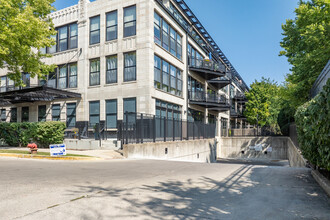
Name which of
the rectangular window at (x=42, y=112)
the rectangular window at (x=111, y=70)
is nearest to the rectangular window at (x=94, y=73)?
the rectangular window at (x=111, y=70)

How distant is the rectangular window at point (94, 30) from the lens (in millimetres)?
22875

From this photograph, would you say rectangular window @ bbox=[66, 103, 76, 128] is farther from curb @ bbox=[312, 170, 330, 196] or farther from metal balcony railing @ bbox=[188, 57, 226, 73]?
curb @ bbox=[312, 170, 330, 196]

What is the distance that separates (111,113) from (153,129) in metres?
6.80

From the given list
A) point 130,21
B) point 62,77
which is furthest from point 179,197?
point 62,77

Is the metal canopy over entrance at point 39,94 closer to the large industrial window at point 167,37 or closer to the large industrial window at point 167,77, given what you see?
the large industrial window at point 167,77

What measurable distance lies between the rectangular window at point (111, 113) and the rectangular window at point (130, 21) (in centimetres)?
580

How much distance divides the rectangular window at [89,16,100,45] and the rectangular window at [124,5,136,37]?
9.65 ft

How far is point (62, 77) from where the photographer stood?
24.6 meters

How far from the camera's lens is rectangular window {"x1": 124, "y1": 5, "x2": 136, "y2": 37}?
21.1m

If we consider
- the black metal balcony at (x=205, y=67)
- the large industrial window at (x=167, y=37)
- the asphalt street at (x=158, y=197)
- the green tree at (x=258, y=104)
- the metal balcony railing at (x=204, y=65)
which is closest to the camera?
the asphalt street at (x=158, y=197)

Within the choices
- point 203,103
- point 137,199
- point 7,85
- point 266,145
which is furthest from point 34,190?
point 266,145

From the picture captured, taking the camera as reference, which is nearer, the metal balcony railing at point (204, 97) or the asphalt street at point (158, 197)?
the asphalt street at point (158, 197)

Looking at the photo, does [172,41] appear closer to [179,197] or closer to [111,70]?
[111,70]

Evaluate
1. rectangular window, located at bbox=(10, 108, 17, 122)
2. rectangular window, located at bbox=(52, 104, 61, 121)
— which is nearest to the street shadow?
rectangular window, located at bbox=(52, 104, 61, 121)
